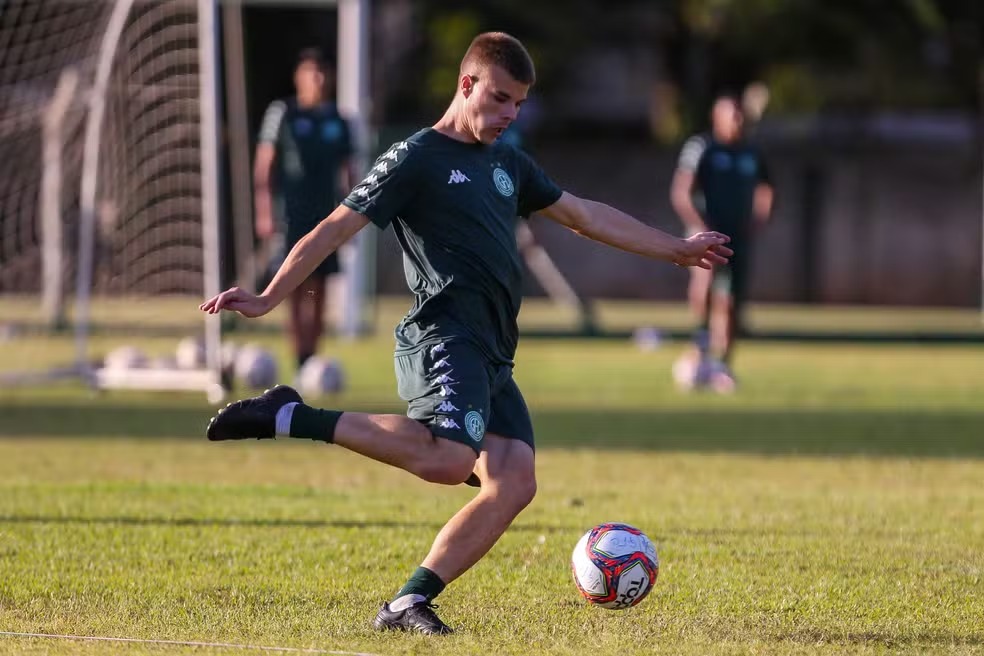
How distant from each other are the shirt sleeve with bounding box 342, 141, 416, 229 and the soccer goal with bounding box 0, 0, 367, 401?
7166 mm

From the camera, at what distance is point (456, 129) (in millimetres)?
5590

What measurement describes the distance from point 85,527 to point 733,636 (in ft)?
10.3

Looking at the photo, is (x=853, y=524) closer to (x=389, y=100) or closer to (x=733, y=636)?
(x=733, y=636)

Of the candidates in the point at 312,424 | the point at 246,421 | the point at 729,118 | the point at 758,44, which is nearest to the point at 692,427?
the point at 729,118

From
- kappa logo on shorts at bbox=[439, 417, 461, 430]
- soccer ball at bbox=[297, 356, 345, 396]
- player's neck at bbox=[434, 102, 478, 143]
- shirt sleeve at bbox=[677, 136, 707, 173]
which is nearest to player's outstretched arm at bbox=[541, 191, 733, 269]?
player's neck at bbox=[434, 102, 478, 143]

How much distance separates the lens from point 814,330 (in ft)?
75.5

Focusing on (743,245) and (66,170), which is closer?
(743,245)

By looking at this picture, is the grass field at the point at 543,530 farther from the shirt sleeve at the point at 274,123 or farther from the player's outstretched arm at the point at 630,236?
the shirt sleeve at the point at 274,123

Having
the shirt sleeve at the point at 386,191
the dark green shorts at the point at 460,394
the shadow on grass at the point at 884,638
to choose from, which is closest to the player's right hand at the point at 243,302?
the shirt sleeve at the point at 386,191

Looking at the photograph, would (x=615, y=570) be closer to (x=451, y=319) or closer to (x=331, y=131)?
(x=451, y=319)

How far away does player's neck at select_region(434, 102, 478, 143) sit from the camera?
5.57m

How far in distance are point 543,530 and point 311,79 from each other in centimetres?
648

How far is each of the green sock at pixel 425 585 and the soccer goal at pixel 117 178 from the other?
7410 mm

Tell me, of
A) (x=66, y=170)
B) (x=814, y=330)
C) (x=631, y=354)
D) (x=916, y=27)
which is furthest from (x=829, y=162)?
(x=66, y=170)
